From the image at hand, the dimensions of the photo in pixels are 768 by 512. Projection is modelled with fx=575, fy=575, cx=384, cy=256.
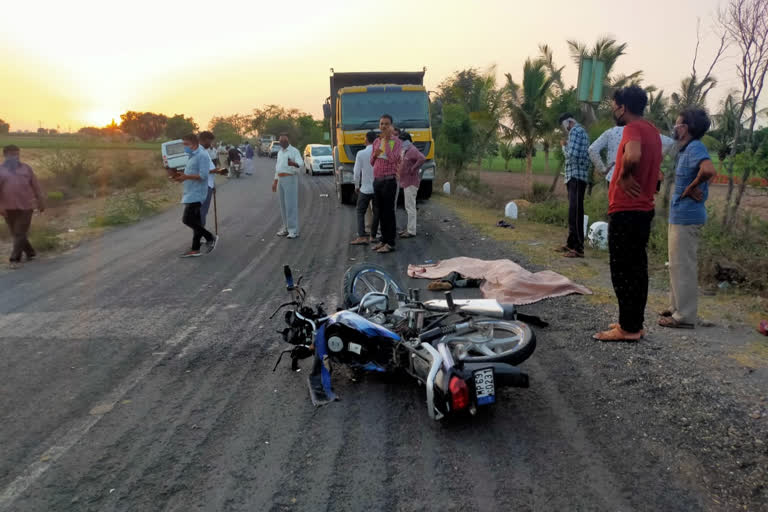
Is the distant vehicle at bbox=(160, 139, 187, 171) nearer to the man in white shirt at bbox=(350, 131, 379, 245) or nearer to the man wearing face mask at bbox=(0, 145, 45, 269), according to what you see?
the man wearing face mask at bbox=(0, 145, 45, 269)

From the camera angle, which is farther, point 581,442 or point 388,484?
point 581,442

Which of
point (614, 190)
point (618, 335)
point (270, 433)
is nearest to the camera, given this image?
point (270, 433)

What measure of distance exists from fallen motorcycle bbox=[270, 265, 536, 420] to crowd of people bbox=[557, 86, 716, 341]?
1.10 meters

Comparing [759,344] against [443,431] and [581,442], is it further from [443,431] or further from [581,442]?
[443,431]

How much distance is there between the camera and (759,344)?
5.02 m

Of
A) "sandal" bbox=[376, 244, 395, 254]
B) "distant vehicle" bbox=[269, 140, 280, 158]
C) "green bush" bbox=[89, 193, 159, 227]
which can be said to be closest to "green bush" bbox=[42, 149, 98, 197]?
"green bush" bbox=[89, 193, 159, 227]

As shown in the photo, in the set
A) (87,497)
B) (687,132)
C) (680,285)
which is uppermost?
(687,132)

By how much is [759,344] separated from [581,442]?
2.59 m

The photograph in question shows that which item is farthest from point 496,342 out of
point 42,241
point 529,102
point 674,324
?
point 529,102

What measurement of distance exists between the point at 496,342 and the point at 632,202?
66.6 inches

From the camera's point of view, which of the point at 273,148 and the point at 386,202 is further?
the point at 273,148

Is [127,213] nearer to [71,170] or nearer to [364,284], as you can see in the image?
[364,284]

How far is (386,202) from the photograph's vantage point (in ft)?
31.7

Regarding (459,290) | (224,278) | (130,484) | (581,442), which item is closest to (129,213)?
(224,278)
